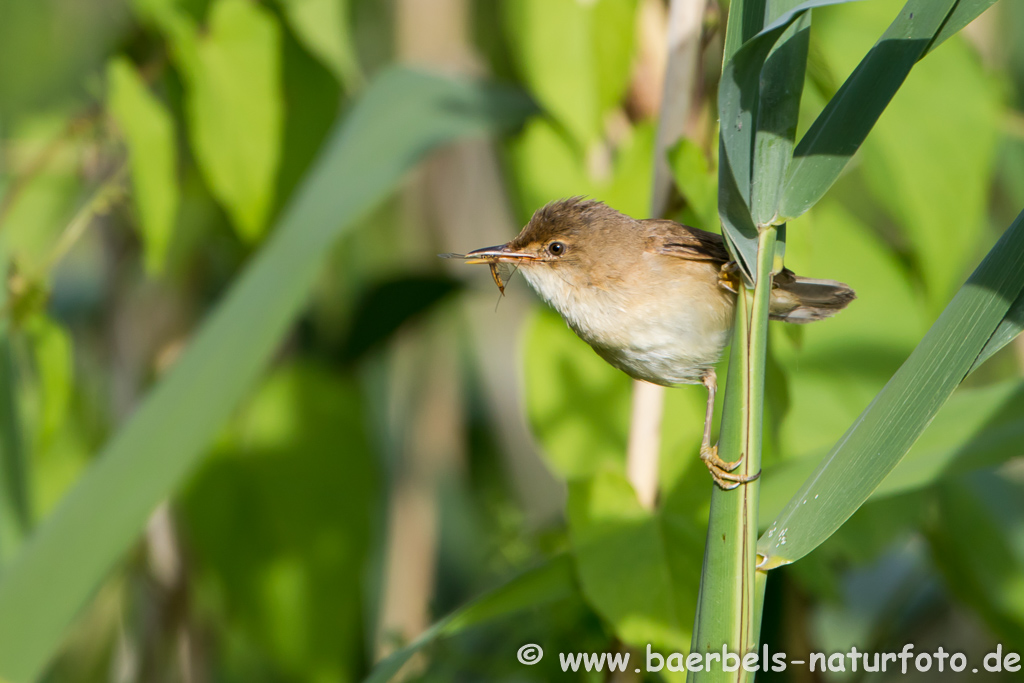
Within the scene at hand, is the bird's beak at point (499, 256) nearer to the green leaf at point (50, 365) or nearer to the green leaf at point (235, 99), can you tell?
the green leaf at point (235, 99)

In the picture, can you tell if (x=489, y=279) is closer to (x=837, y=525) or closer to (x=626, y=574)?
(x=626, y=574)

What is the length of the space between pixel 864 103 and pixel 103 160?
131 centimetres

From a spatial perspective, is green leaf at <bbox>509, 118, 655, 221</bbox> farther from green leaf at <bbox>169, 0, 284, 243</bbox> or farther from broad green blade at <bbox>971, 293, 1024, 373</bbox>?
broad green blade at <bbox>971, 293, 1024, 373</bbox>

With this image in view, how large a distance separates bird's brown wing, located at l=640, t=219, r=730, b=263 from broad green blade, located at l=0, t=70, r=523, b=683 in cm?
39

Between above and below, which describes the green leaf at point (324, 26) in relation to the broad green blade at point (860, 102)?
above

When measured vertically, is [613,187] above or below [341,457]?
above

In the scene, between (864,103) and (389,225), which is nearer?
(864,103)

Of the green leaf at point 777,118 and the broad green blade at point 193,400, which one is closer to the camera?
the green leaf at point 777,118

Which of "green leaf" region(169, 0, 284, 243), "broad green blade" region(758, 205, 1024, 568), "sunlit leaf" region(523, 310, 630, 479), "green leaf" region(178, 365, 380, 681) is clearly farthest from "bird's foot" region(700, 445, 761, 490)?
"green leaf" region(178, 365, 380, 681)

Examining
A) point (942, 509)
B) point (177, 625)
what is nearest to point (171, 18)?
point (177, 625)

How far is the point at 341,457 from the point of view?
142 centimetres

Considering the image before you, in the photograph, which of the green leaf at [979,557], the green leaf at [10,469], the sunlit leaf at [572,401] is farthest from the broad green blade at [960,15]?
the green leaf at [10,469]

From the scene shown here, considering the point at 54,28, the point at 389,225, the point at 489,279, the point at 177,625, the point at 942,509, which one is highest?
the point at 54,28

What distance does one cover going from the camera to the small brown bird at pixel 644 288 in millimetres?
762
